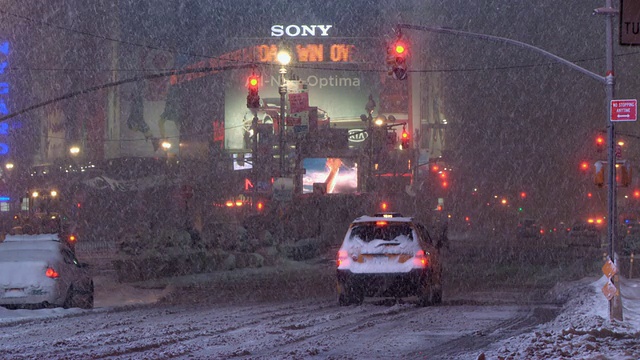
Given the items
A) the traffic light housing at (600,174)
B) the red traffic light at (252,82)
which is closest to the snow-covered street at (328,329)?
the traffic light housing at (600,174)

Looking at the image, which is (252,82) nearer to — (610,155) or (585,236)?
(610,155)

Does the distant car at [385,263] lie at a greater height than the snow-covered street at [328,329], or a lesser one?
greater

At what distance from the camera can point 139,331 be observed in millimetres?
12461

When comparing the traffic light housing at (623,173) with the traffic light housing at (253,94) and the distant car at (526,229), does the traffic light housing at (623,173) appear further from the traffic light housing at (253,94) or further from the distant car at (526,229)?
the distant car at (526,229)

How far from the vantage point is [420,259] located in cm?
1577

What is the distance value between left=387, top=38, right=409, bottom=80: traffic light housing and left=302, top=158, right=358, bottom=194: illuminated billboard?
64634 millimetres

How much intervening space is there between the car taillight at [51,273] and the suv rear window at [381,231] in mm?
5836

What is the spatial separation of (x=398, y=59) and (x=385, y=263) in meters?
9.07

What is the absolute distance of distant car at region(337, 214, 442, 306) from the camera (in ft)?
51.6

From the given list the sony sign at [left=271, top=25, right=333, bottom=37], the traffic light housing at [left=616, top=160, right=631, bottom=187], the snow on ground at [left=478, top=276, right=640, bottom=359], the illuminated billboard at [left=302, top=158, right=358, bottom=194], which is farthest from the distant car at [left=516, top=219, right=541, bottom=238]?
the sony sign at [left=271, top=25, right=333, bottom=37]

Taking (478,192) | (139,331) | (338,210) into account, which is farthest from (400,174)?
(478,192)

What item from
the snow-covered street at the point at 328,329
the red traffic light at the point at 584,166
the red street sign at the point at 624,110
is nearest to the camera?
the snow-covered street at the point at 328,329

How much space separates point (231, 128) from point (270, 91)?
26.4 ft

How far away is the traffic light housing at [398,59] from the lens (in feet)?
75.6
